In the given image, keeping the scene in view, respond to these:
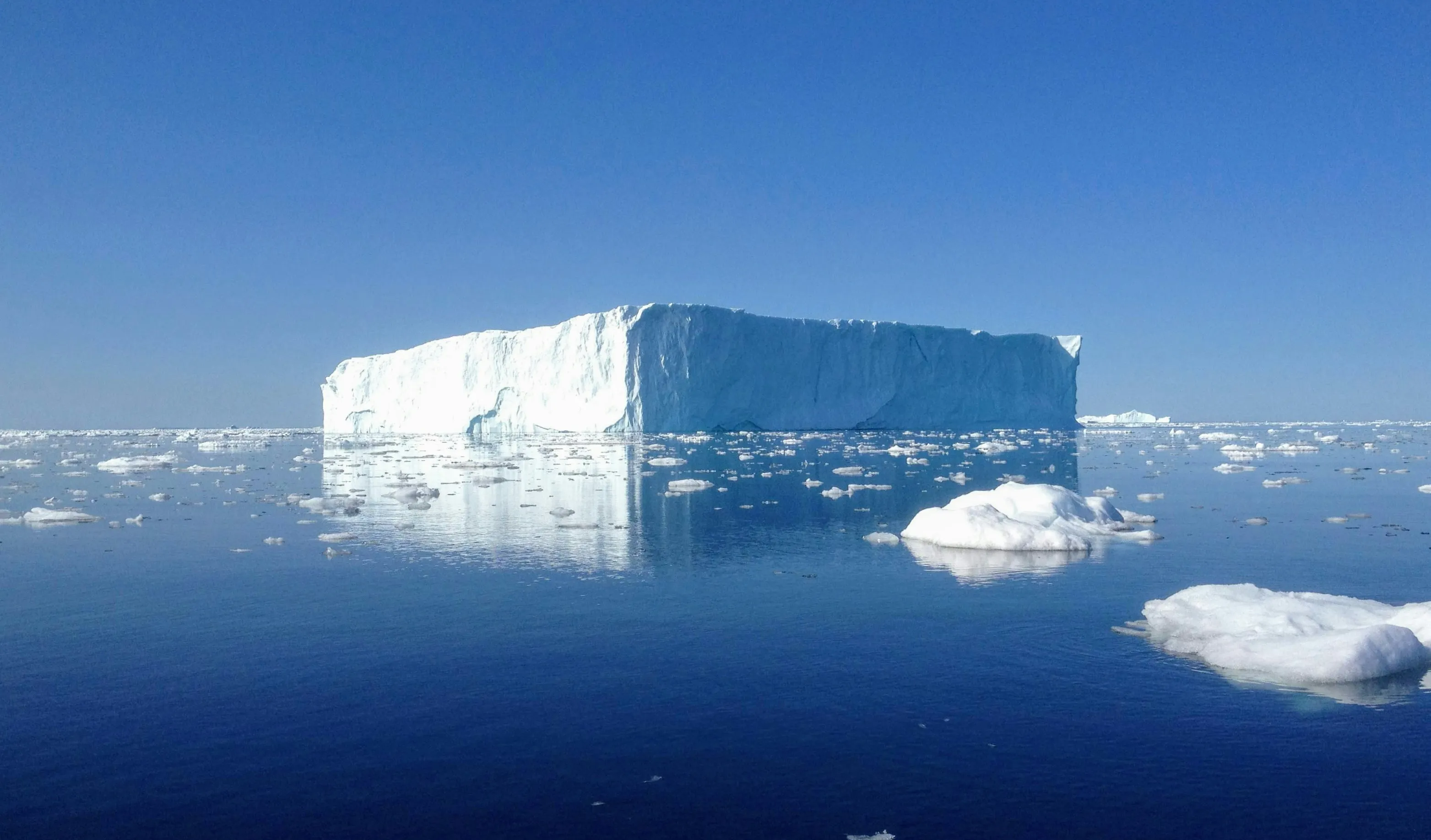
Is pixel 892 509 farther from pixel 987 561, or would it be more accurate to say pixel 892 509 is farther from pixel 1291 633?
pixel 1291 633

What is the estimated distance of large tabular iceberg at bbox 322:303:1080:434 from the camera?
132 ft

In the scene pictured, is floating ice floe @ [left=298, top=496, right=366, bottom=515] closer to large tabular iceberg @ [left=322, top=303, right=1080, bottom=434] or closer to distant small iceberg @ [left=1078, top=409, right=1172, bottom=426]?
large tabular iceberg @ [left=322, top=303, right=1080, bottom=434]

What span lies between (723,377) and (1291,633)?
117 ft

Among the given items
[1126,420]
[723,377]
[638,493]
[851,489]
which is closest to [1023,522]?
[851,489]

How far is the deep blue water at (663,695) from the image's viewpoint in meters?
3.99

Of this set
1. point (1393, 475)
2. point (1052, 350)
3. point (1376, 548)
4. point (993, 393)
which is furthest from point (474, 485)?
point (1052, 350)

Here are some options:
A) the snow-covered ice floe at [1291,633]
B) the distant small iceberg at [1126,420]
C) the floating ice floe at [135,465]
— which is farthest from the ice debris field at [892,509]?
the distant small iceberg at [1126,420]

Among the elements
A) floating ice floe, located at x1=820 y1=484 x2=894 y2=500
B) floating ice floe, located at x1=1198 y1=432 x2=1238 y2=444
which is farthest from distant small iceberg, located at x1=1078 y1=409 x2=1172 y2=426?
Result: floating ice floe, located at x1=820 y1=484 x2=894 y2=500

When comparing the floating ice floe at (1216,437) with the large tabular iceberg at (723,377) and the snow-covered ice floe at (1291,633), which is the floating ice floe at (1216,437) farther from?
the snow-covered ice floe at (1291,633)

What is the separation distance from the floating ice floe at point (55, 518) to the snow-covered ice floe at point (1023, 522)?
1168cm

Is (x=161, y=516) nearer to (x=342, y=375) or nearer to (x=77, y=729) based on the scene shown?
(x=77, y=729)

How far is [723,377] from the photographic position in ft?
136

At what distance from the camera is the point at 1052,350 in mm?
48281

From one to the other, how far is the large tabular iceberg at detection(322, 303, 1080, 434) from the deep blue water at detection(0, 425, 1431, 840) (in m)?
28.1
